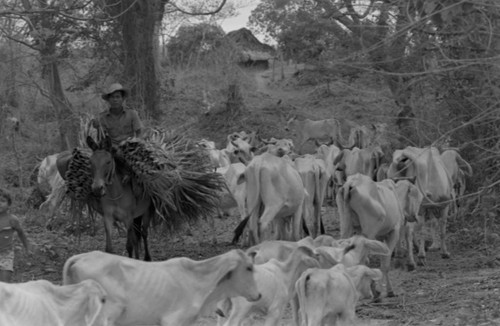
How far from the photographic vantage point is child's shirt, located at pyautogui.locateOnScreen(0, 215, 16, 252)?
35.3ft

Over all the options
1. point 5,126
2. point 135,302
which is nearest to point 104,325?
point 135,302

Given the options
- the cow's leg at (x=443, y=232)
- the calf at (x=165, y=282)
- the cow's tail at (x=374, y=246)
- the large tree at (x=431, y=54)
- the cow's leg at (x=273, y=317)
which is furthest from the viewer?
the cow's leg at (x=443, y=232)

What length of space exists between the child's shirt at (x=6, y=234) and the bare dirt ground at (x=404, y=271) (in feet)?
6.43

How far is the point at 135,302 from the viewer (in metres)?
8.58

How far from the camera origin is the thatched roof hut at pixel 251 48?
1739 inches

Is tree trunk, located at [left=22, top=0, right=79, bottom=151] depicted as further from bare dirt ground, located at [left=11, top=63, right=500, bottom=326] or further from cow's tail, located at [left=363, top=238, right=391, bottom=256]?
cow's tail, located at [left=363, top=238, right=391, bottom=256]

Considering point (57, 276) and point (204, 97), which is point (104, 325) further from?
point (204, 97)

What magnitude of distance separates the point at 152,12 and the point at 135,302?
12.9 metres

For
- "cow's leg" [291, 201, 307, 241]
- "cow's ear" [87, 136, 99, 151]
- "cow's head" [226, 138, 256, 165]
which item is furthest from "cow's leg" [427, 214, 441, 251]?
"cow's head" [226, 138, 256, 165]

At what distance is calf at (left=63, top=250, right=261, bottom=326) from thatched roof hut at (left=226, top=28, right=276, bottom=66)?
34.3 meters

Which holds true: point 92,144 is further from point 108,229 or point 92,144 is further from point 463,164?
point 463,164

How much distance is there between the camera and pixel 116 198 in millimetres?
13305

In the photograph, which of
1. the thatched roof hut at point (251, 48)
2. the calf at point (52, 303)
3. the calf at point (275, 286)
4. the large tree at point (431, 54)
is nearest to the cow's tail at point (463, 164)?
the large tree at point (431, 54)

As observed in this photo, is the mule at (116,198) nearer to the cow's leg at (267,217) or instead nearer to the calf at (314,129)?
the cow's leg at (267,217)
